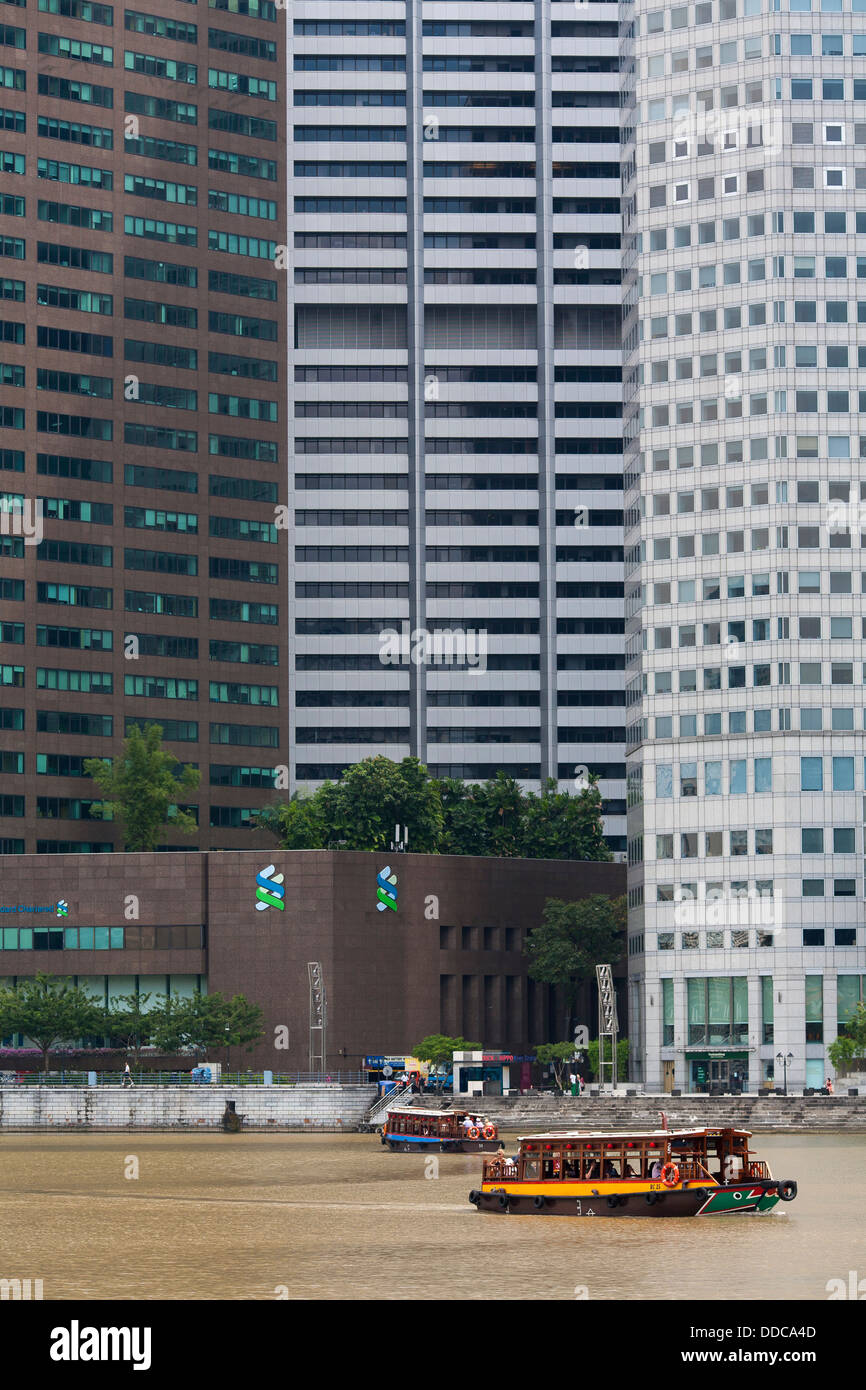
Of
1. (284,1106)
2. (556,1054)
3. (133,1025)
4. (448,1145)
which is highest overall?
(133,1025)

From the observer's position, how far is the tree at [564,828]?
596 feet

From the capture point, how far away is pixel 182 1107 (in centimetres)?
13350

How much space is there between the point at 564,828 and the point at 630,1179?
4275 inches

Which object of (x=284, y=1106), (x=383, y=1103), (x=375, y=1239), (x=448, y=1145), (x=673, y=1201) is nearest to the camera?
(x=375, y=1239)

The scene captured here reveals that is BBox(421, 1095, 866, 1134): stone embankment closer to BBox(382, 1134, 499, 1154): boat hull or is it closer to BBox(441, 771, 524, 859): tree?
BBox(382, 1134, 499, 1154): boat hull

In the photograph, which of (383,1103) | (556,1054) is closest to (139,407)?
(556,1054)

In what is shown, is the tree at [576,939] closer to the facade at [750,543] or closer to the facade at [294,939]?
the facade at [294,939]

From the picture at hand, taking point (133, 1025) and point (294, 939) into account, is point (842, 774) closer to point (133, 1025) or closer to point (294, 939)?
point (294, 939)

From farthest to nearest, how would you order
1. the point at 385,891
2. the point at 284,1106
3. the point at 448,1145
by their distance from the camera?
the point at 385,891 → the point at 284,1106 → the point at 448,1145

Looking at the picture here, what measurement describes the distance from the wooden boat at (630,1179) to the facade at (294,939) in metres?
80.6

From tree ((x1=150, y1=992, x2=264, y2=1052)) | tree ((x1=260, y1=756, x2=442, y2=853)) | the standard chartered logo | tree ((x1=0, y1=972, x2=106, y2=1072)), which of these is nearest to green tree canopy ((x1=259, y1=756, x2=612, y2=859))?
tree ((x1=260, y1=756, x2=442, y2=853))

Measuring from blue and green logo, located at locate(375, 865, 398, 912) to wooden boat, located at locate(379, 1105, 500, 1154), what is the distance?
47688 millimetres

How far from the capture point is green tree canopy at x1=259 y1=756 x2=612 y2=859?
567 feet
